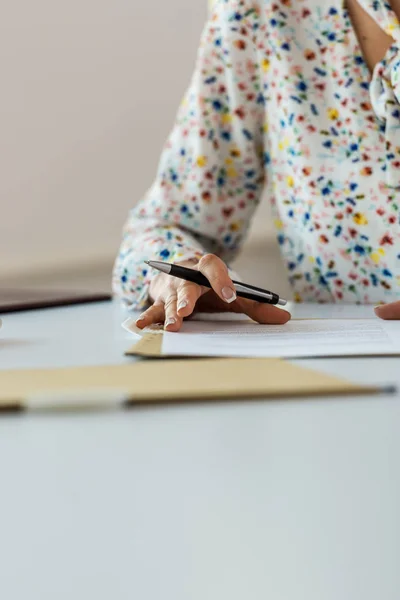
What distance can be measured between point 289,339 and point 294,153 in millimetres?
623

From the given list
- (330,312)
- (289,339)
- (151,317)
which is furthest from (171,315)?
(330,312)

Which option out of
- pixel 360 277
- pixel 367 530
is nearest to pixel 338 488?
pixel 367 530

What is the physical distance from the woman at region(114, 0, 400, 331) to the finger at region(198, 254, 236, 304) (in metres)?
0.16

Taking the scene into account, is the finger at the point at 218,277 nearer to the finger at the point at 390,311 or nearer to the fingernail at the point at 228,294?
the fingernail at the point at 228,294

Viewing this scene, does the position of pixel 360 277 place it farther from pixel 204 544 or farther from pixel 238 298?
pixel 204 544

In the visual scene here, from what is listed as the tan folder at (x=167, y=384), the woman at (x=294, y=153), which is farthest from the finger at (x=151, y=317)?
the tan folder at (x=167, y=384)

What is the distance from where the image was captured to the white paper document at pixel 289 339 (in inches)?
24.1

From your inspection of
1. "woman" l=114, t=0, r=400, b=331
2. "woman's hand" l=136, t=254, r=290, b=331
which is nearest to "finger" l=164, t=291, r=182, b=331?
"woman's hand" l=136, t=254, r=290, b=331

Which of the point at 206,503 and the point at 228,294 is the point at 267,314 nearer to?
the point at 228,294

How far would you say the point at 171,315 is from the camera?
801mm

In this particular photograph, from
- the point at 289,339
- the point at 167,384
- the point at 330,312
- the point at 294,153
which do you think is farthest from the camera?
the point at 294,153

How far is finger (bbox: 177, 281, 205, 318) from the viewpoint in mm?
802

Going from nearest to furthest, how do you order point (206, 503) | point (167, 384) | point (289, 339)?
1. point (206, 503)
2. point (167, 384)
3. point (289, 339)

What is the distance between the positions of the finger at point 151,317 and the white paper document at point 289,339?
1.3 inches
